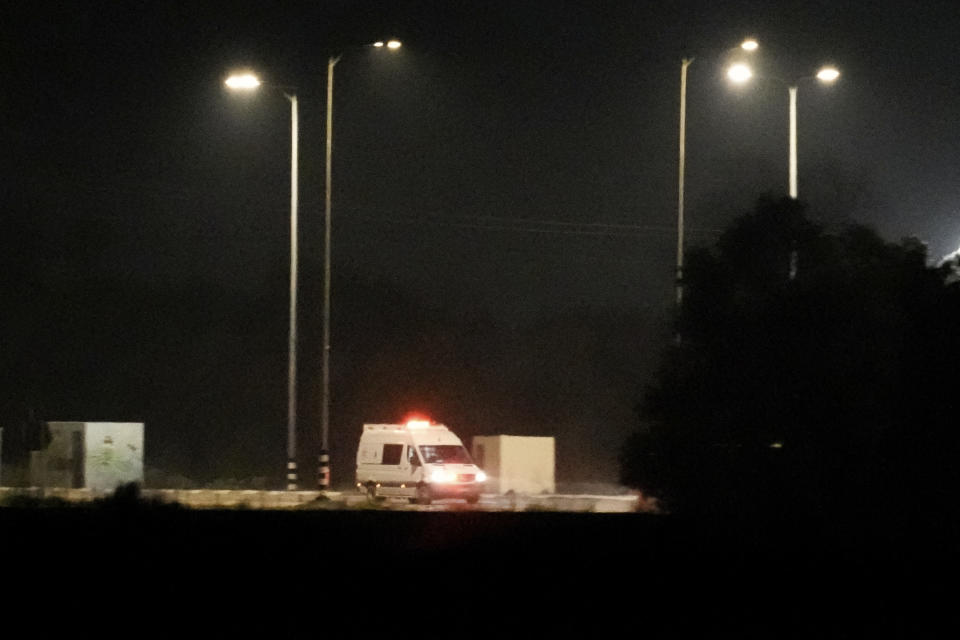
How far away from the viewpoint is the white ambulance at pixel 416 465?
32.1 meters

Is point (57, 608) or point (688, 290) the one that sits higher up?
point (688, 290)

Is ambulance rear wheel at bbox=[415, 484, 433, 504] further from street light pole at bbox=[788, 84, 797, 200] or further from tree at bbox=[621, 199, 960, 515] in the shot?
tree at bbox=[621, 199, 960, 515]

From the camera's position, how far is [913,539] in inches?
556

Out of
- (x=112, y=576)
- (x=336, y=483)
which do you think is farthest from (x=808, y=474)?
(x=336, y=483)

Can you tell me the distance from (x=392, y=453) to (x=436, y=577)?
889 inches

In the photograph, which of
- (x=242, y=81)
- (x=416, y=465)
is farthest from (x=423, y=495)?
(x=242, y=81)

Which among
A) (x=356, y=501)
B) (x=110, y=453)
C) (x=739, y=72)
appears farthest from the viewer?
(x=110, y=453)

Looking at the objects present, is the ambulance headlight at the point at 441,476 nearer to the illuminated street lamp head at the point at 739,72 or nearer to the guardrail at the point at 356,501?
the guardrail at the point at 356,501

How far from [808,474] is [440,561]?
563cm

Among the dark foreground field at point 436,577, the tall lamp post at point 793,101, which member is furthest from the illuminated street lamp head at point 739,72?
the dark foreground field at point 436,577

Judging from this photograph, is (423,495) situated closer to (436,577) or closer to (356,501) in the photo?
(356,501)

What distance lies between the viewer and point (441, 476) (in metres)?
32.2

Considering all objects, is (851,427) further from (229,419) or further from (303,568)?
(229,419)

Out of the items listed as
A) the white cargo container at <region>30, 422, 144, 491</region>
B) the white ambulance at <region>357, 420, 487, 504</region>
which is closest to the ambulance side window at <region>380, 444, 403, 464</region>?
the white ambulance at <region>357, 420, 487, 504</region>
